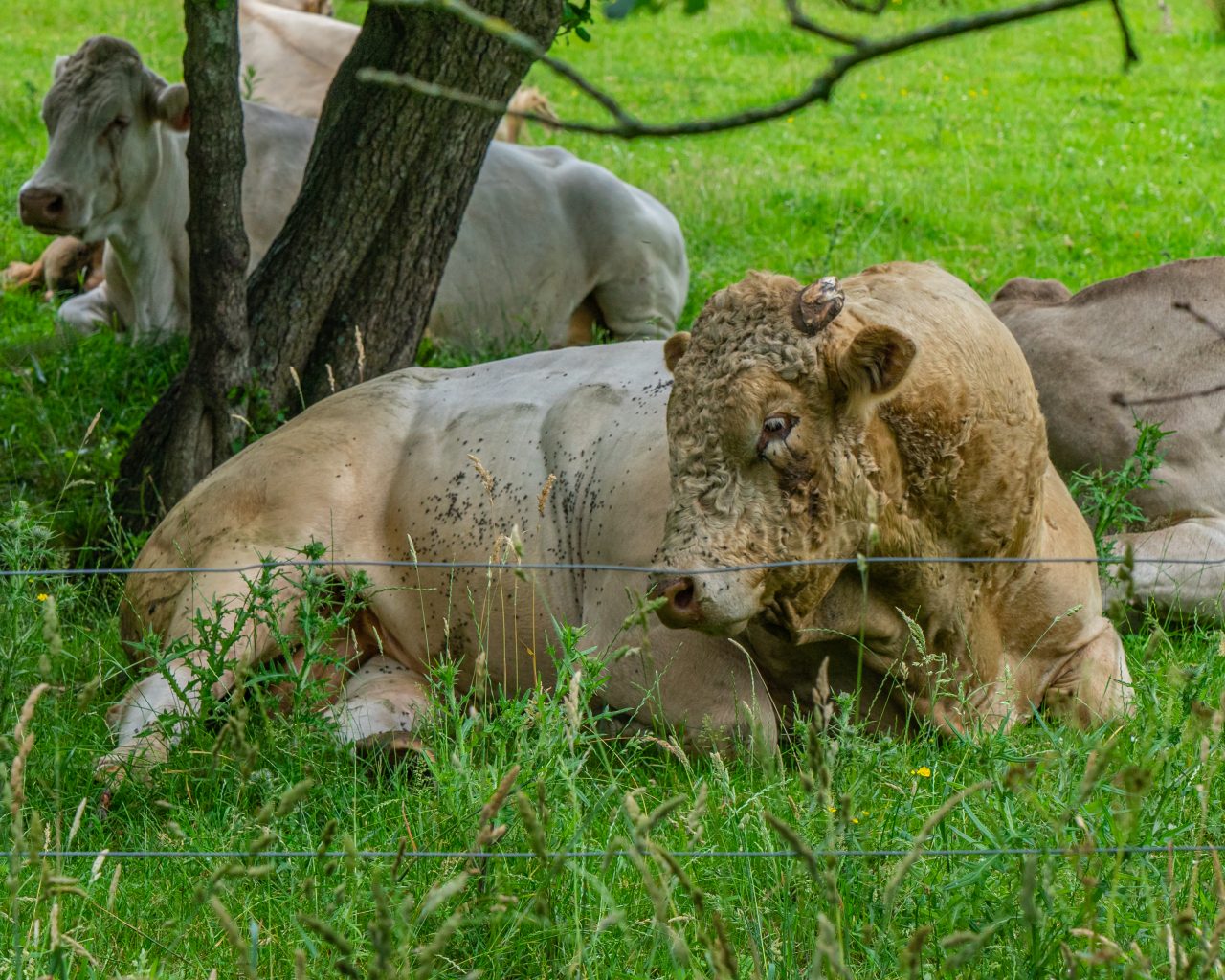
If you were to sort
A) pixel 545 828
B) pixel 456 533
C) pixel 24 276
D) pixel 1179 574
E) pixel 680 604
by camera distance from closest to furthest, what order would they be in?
pixel 545 828 < pixel 680 604 < pixel 456 533 < pixel 1179 574 < pixel 24 276

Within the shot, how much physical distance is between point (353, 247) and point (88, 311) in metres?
3.10

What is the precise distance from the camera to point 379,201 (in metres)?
6.01

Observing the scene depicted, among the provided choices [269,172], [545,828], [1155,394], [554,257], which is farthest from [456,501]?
[554,257]

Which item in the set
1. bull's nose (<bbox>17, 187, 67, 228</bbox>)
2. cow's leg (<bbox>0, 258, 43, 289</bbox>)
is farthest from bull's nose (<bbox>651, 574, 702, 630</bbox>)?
cow's leg (<bbox>0, 258, 43, 289</bbox>)

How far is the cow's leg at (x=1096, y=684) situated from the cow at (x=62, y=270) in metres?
6.84

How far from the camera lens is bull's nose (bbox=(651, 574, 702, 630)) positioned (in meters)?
3.47

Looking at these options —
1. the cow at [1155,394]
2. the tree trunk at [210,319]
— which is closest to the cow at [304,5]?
the tree trunk at [210,319]

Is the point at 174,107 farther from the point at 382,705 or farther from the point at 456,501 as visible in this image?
the point at 382,705

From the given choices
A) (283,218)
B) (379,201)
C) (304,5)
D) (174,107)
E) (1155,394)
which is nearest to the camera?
(1155,394)

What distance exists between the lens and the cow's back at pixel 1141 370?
5.42 meters

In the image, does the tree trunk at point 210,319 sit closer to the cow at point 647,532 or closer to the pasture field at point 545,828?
the pasture field at point 545,828

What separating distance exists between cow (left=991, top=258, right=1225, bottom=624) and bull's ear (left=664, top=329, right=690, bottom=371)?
1.65 metres

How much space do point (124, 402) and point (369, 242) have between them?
1.64 m

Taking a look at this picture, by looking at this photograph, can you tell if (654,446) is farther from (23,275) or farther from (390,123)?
(23,275)
